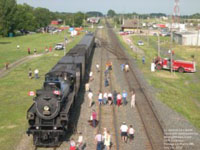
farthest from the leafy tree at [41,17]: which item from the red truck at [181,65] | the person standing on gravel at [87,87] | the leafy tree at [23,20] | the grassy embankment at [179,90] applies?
the person standing on gravel at [87,87]

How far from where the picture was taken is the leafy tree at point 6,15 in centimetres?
8419

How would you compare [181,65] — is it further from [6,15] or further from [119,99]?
[6,15]

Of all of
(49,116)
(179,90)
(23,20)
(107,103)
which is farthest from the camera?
(23,20)

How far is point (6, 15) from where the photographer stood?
8619cm

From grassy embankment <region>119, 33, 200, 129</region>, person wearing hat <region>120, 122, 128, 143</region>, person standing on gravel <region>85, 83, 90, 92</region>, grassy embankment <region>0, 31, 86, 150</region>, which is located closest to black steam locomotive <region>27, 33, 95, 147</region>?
grassy embankment <region>0, 31, 86, 150</region>

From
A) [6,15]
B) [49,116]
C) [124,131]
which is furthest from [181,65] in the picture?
[6,15]

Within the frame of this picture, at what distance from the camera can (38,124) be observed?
16109 mm

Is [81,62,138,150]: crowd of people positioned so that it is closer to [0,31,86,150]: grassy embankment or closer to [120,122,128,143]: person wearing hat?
[120,122,128,143]: person wearing hat

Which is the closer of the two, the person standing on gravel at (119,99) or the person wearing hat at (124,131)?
the person wearing hat at (124,131)

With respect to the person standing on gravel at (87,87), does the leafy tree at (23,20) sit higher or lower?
higher

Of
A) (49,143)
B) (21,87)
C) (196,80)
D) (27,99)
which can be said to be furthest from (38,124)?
(196,80)

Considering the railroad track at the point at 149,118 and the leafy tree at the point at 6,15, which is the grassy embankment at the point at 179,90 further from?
the leafy tree at the point at 6,15

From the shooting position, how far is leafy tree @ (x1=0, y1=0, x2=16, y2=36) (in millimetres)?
84188

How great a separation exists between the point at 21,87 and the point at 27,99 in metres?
4.74
